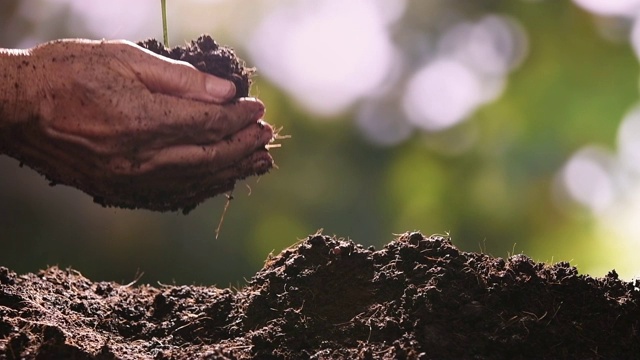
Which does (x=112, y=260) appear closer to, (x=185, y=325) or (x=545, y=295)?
(x=185, y=325)

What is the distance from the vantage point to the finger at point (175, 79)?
3.34 ft

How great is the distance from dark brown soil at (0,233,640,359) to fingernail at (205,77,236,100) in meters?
0.35

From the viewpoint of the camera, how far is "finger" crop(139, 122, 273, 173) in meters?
1.04

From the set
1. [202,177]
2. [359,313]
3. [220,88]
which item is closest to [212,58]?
[220,88]

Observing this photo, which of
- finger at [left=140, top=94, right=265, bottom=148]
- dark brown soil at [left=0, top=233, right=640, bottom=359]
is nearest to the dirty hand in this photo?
finger at [left=140, top=94, right=265, bottom=148]

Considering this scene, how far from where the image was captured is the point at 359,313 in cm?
109

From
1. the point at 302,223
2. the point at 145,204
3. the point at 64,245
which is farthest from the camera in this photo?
the point at 302,223

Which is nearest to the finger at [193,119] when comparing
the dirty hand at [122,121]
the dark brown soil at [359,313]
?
the dirty hand at [122,121]

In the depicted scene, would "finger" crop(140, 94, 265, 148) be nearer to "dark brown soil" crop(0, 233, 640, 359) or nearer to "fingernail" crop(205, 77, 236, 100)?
"fingernail" crop(205, 77, 236, 100)

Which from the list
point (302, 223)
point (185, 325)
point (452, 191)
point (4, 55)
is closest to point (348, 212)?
point (302, 223)

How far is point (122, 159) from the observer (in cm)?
103

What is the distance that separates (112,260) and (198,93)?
6.32 feet

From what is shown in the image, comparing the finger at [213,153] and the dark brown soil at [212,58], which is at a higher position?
the dark brown soil at [212,58]

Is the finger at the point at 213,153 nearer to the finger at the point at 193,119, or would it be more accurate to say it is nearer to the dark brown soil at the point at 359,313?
the finger at the point at 193,119
